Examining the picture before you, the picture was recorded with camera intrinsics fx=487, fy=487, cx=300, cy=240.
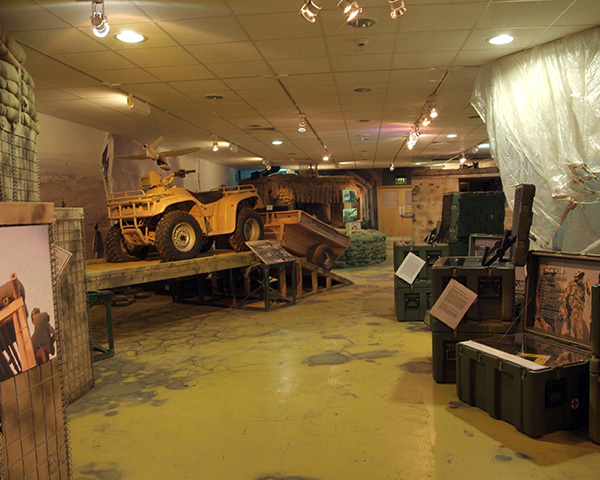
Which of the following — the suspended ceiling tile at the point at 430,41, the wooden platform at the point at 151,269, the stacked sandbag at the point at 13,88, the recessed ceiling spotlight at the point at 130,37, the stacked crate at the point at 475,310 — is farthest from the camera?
the wooden platform at the point at 151,269

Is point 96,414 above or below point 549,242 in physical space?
below

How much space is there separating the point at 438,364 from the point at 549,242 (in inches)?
69.1

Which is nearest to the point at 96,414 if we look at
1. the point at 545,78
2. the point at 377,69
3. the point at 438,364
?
the point at 438,364

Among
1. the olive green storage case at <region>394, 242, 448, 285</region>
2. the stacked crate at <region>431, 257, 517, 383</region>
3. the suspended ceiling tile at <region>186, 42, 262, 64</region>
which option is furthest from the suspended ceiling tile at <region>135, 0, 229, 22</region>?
the olive green storage case at <region>394, 242, 448, 285</region>

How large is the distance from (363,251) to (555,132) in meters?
9.24

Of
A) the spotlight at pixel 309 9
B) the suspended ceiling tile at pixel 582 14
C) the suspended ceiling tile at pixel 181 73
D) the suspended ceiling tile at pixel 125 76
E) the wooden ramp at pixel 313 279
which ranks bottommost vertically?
the wooden ramp at pixel 313 279

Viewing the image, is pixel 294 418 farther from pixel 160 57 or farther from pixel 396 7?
pixel 160 57

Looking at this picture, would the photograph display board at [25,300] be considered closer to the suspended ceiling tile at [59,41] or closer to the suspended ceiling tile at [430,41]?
the suspended ceiling tile at [59,41]

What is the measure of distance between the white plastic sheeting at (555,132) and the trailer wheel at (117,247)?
557 centimetres

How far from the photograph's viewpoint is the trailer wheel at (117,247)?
24.9 feet

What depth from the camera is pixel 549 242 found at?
16.3 ft

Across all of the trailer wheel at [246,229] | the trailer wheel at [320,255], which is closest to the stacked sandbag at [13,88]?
the trailer wheel at [246,229]

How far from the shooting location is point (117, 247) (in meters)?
7.61

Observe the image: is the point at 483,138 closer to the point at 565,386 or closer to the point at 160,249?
the point at 160,249
